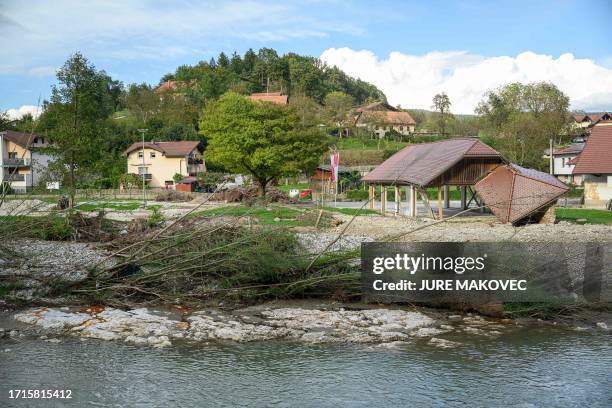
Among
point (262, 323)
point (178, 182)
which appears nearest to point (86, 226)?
point (262, 323)

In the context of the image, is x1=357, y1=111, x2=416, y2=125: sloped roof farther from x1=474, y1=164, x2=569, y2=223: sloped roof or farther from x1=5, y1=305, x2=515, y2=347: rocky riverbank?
x1=5, y1=305, x2=515, y2=347: rocky riverbank

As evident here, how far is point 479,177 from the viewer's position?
95.8 feet

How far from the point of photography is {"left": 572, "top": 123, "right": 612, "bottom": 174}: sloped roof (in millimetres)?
39969

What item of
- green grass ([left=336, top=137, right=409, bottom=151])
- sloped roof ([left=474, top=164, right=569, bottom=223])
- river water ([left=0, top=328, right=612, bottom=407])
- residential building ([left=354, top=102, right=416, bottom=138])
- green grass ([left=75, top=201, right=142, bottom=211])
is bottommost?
river water ([left=0, top=328, right=612, bottom=407])

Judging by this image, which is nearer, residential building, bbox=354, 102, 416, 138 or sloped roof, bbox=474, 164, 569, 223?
sloped roof, bbox=474, 164, 569, 223

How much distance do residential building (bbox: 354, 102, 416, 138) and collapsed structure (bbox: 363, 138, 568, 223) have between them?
204ft

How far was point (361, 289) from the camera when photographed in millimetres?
12492

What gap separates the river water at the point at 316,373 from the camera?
817 cm

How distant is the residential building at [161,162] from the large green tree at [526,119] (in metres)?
34.8

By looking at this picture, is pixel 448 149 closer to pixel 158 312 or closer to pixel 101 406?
pixel 158 312

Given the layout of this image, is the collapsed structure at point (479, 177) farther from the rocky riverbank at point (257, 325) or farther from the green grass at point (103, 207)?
the rocky riverbank at point (257, 325)

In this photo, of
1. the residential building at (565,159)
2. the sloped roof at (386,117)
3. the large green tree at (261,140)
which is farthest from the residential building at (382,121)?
the large green tree at (261,140)

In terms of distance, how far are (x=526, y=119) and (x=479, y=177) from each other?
35715mm

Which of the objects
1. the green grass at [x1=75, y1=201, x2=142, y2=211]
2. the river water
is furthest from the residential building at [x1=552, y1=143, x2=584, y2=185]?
the river water
